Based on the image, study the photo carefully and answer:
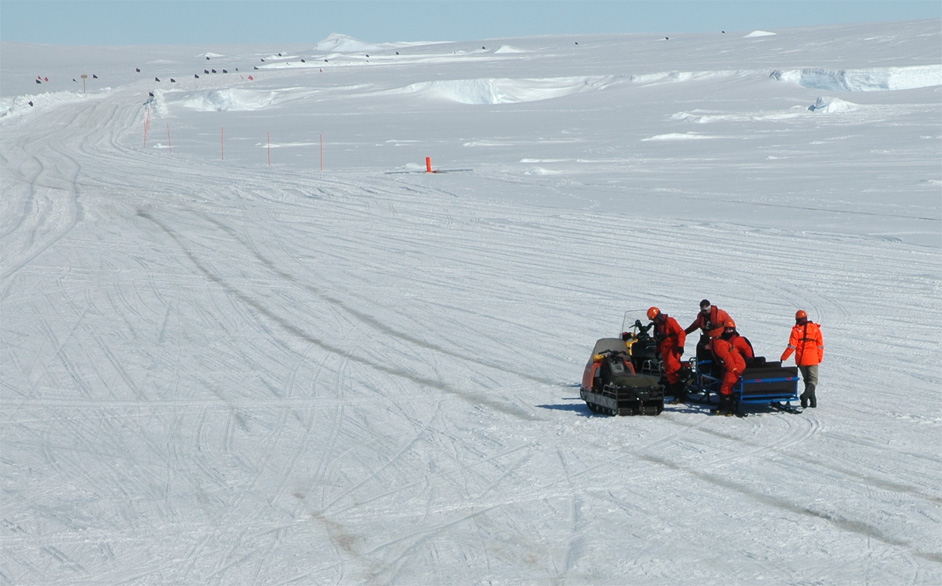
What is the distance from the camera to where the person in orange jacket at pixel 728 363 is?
9711mm

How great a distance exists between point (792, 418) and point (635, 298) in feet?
19.3

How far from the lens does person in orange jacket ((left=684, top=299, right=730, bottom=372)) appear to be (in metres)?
10.2

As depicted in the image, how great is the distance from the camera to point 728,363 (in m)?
9.83

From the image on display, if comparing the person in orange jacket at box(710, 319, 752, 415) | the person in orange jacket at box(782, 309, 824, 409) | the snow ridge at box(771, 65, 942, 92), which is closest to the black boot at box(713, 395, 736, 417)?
the person in orange jacket at box(710, 319, 752, 415)

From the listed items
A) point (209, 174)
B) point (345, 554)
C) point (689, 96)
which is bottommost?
point (345, 554)

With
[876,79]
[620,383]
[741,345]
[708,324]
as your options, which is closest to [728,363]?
[741,345]

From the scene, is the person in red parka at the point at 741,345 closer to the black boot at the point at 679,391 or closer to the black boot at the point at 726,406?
the black boot at the point at 726,406

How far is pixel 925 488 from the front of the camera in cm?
749

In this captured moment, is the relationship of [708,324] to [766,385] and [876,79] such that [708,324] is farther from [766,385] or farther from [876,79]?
[876,79]

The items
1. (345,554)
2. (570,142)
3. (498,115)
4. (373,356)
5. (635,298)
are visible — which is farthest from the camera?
(498,115)

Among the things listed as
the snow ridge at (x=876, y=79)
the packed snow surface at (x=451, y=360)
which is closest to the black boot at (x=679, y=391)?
the packed snow surface at (x=451, y=360)

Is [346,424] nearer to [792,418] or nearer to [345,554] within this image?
[345,554]

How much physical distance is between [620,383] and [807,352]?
1.87 m

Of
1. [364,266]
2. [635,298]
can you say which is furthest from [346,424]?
[364,266]
